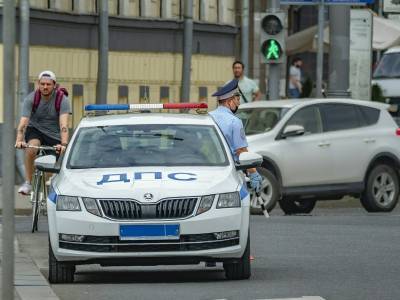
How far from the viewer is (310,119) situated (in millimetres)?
25594

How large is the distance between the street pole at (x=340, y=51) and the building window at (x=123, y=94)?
10.8 meters

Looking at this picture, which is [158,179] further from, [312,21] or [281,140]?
[312,21]

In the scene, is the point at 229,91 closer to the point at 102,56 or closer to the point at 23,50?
the point at 23,50

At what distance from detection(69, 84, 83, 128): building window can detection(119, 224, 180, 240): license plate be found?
2509 centimetres

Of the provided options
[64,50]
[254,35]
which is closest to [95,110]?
[64,50]

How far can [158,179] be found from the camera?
1439 cm

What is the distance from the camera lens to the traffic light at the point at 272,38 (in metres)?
30.1

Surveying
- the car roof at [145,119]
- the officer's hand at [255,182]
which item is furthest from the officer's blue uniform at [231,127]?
the car roof at [145,119]

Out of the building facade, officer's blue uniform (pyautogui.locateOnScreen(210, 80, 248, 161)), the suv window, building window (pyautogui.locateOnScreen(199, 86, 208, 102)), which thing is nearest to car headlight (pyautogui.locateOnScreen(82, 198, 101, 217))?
officer's blue uniform (pyautogui.locateOnScreen(210, 80, 248, 161))

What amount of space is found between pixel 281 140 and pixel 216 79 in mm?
21916

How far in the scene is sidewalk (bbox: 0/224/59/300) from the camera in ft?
43.0

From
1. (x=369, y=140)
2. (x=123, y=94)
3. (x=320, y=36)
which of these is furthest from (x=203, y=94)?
(x=369, y=140)

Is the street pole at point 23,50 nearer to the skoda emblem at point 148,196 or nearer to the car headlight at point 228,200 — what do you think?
the car headlight at point 228,200

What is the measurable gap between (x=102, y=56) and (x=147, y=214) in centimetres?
2550
